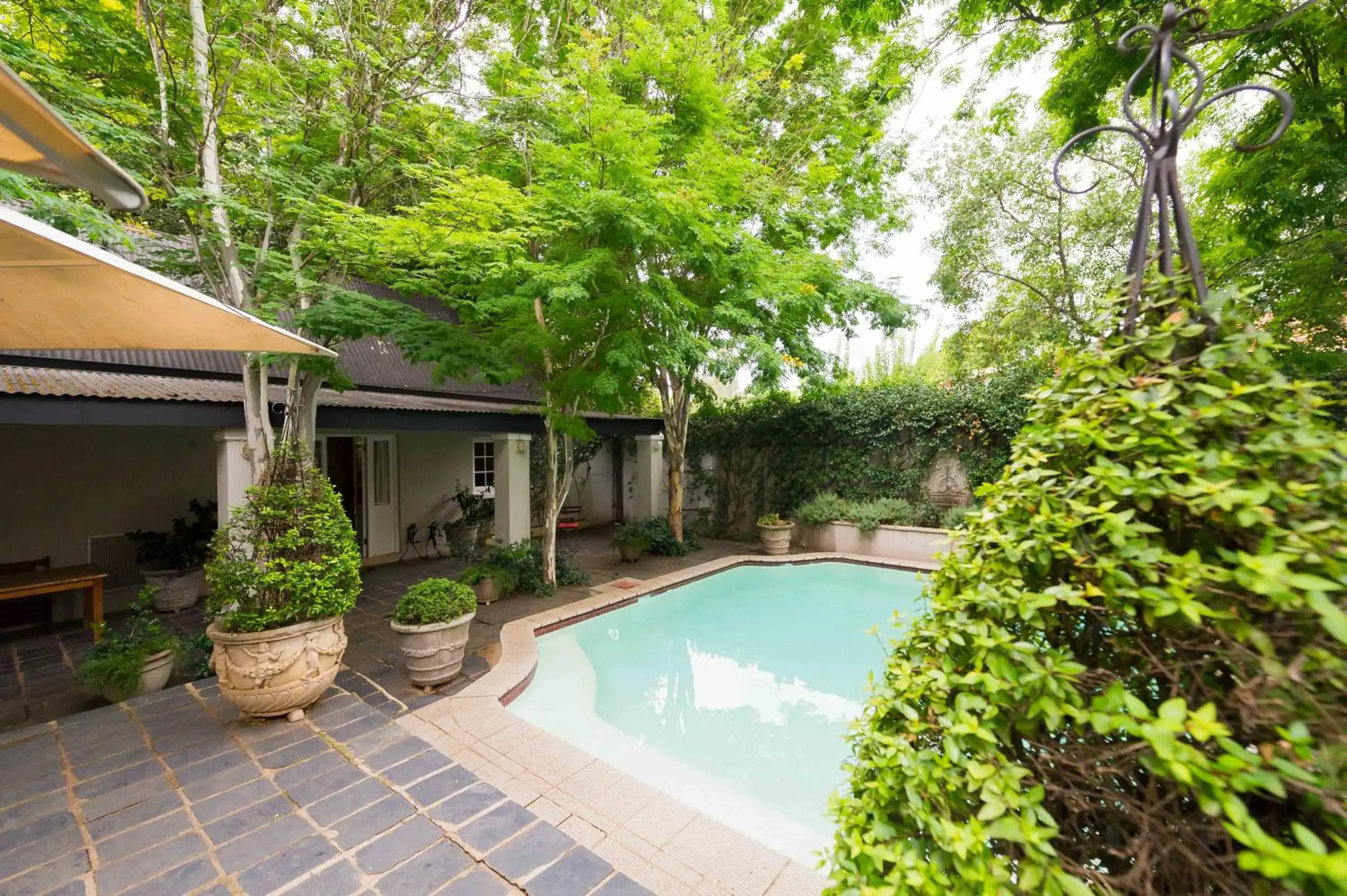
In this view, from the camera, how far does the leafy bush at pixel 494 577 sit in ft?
22.3

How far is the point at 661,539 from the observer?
1005cm

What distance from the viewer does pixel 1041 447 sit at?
1368 millimetres

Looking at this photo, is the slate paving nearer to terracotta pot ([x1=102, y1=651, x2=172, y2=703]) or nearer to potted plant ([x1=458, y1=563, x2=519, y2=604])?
terracotta pot ([x1=102, y1=651, x2=172, y2=703])

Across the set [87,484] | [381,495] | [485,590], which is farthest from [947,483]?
[87,484]

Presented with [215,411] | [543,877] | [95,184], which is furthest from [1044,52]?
[215,411]

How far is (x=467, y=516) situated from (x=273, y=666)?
264 inches

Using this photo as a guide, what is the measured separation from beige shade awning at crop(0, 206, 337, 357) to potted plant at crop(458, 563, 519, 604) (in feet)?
14.0

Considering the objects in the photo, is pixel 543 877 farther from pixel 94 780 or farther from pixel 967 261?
pixel 967 261

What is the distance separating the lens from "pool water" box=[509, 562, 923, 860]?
3.69 m

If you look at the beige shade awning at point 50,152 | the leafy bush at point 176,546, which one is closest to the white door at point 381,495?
the leafy bush at point 176,546

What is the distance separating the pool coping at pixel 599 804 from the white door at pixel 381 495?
19.4 feet

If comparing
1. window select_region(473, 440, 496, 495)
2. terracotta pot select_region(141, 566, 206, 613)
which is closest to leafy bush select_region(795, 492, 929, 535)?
window select_region(473, 440, 496, 495)

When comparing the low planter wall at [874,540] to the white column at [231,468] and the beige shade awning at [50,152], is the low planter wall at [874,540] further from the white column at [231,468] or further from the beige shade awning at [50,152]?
the beige shade awning at [50,152]

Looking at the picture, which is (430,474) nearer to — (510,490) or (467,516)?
(467,516)
